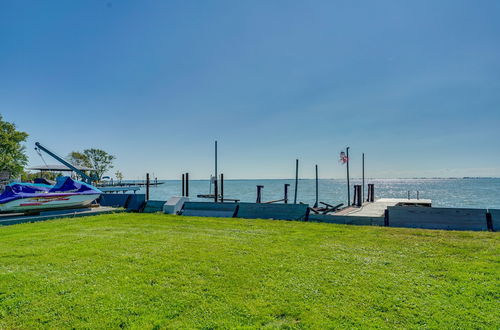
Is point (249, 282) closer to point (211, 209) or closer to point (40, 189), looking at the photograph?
point (211, 209)

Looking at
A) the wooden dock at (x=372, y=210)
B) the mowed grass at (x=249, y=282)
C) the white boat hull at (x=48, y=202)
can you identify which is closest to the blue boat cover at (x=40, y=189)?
the white boat hull at (x=48, y=202)

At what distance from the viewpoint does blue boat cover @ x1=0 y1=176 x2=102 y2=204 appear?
11.5m

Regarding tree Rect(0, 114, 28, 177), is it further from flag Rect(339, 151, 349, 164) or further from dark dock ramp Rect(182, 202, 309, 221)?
flag Rect(339, 151, 349, 164)

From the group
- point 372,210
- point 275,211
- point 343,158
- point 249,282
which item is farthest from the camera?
point 343,158

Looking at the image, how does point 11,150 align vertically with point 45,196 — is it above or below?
above

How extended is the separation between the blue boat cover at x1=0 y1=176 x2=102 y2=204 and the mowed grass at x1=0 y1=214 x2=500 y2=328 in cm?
604

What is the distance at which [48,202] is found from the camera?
12172 mm

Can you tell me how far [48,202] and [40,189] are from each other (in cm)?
85

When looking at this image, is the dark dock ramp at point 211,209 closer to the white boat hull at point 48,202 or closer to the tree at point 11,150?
the white boat hull at point 48,202

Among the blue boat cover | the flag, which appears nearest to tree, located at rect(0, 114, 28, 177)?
the blue boat cover

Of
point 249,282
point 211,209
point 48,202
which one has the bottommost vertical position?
point 249,282

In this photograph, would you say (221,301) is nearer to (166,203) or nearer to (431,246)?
(431,246)

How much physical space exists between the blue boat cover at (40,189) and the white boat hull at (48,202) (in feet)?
0.51

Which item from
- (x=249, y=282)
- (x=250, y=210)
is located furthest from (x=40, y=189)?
(x=249, y=282)
